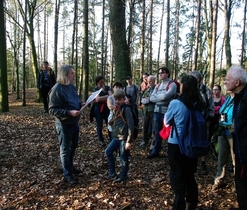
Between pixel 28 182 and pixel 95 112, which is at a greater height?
pixel 95 112

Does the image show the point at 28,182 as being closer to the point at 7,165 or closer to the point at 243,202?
the point at 7,165

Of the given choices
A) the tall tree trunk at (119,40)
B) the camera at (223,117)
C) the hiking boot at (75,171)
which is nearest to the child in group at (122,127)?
the hiking boot at (75,171)

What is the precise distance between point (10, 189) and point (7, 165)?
1.14 metres

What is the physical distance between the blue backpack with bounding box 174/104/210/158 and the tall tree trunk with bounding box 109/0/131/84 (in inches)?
219

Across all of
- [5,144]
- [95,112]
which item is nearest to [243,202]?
[95,112]

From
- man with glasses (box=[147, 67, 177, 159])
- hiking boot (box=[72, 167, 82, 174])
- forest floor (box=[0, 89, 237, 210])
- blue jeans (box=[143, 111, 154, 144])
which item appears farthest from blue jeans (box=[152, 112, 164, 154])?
hiking boot (box=[72, 167, 82, 174])

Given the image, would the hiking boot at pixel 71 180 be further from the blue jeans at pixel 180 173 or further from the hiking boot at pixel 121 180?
the blue jeans at pixel 180 173

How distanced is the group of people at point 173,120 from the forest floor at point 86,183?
0.25 metres

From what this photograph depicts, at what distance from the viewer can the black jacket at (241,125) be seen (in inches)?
→ 106

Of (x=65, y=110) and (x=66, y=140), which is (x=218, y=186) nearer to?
(x=66, y=140)

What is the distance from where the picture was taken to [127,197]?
152 inches

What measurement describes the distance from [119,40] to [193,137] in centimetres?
626

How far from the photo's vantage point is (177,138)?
3.05 meters

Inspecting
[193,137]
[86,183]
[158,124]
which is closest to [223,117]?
[193,137]
